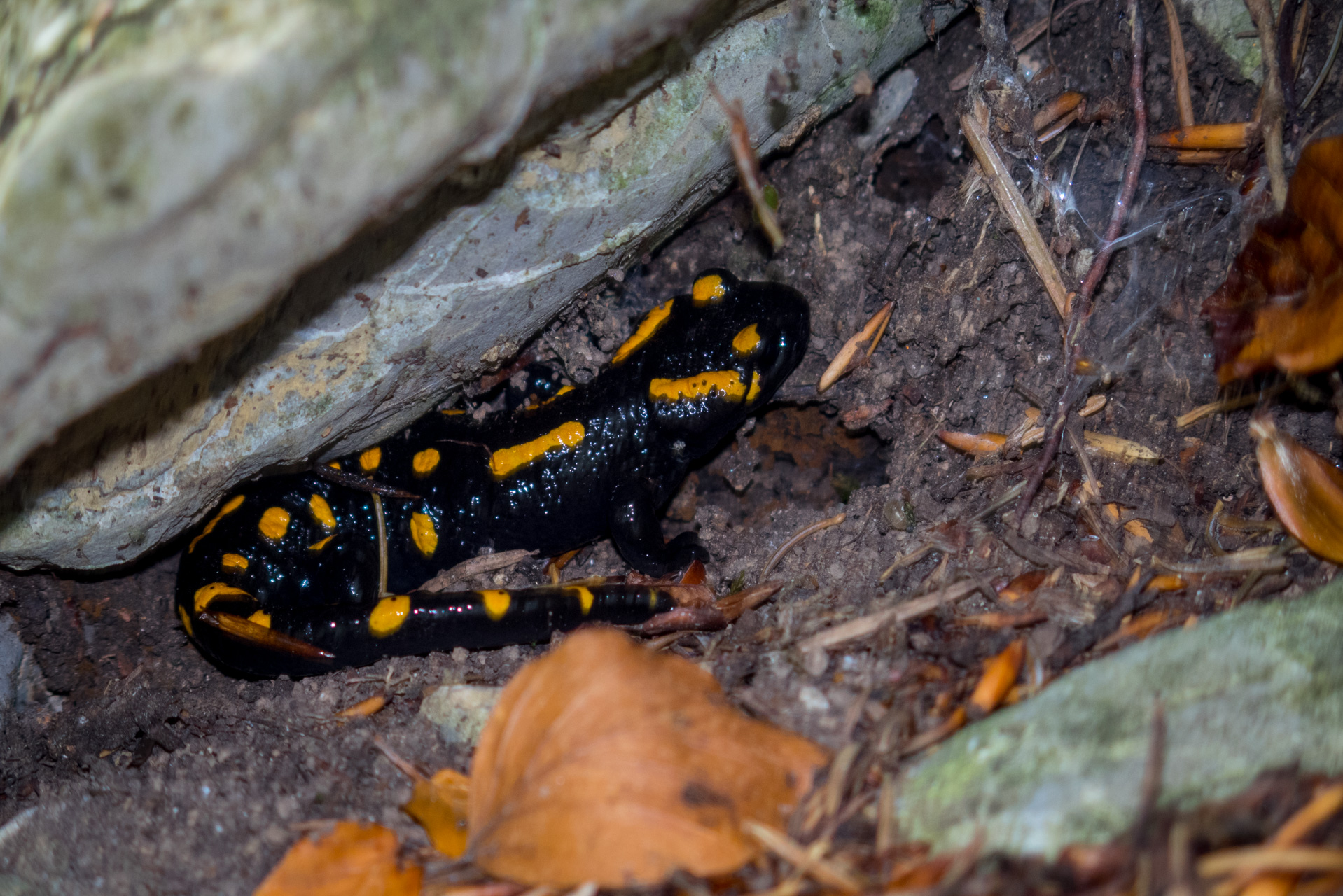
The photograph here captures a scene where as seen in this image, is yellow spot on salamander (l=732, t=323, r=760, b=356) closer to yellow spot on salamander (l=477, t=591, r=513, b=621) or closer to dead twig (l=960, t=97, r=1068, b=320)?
dead twig (l=960, t=97, r=1068, b=320)

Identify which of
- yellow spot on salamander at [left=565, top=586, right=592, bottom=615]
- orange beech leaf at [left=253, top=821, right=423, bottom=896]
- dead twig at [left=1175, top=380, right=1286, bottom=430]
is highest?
orange beech leaf at [left=253, top=821, right=423, bottom=896]

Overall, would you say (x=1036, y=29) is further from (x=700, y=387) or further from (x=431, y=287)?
(x=431, y=287)

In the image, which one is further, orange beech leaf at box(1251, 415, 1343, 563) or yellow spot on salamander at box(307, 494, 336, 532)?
yellow spot on salamander at box(307, 494, 336, 532)

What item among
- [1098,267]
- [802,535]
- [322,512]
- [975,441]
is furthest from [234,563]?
[1098,267]

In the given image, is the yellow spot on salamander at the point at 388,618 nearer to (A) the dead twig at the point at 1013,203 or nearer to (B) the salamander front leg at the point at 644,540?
(B) the salamander front leg at the point at 644,540

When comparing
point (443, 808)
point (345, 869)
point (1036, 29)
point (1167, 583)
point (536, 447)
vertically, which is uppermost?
point (1036, 29)

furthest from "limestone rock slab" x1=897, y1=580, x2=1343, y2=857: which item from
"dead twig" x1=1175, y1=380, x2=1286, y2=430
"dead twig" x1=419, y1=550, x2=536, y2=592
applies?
"dead twig" x1=419, y1=550, x2=536, y2=592
